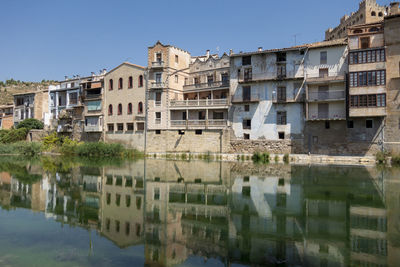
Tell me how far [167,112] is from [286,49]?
15816 millimetres

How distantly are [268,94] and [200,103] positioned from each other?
8.32 metres

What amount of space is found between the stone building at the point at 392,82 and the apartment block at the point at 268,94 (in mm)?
7769

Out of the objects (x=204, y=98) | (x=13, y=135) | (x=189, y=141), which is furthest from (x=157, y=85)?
(x=13, y=135)

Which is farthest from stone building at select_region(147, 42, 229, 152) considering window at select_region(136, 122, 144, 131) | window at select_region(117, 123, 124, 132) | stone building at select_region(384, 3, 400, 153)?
stone building at select_region(384, 3, 400, 153)

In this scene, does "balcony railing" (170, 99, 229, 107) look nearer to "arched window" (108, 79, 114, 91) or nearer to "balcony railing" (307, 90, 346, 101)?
"balcony railing" (307, 90, 346, 101)

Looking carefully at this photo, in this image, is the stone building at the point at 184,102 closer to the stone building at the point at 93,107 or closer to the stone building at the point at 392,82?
the stone building at the point at 93,107

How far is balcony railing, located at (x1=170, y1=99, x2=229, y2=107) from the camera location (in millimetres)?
37688

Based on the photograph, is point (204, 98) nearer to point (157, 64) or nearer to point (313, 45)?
point (157, 64)

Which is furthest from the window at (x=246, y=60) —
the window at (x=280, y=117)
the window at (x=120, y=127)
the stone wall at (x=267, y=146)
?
the window at (x=120, y=127)

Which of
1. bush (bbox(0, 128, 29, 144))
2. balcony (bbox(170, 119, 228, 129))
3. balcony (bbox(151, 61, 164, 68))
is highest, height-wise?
balcony (bbox(151, 61, 164, 68))

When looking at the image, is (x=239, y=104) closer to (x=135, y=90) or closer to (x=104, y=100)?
(x=135, y=90)

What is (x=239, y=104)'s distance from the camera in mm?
36750

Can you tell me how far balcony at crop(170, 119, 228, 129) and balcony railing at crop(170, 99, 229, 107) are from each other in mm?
2014

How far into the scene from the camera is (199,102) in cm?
3891
